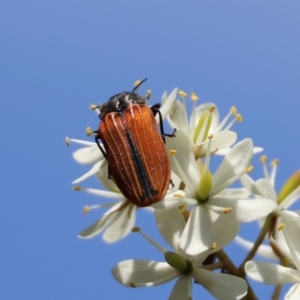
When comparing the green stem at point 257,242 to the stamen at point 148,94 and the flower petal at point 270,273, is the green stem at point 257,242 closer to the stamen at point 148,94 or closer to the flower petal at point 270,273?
the flower petal at point 270,273

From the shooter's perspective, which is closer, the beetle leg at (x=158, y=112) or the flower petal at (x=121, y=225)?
the beetle leg at (x=158, y=112)

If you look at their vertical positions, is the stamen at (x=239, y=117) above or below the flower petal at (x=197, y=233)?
above

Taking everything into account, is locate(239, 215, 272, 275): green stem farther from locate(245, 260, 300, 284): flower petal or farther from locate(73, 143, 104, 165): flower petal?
locate(73, 143, 104, 165): flower petal

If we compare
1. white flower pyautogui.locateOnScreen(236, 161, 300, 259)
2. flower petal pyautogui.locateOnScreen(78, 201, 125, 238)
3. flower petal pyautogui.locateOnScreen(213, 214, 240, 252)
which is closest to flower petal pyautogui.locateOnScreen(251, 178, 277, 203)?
white flower pyautogui.locateOnScreen(236, 161, 300, 259)

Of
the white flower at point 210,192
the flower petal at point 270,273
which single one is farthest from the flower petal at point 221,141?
the flower petal at point 270,273

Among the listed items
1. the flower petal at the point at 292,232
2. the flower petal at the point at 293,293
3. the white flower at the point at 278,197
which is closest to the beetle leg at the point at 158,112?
the white flower at the point at 278,197

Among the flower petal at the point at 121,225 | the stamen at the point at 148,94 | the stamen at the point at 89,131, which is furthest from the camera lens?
the stamen at the point at 148,94

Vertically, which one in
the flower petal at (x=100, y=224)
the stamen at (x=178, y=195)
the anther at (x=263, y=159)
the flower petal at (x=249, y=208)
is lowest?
the flower petal at (x=249, y=208)

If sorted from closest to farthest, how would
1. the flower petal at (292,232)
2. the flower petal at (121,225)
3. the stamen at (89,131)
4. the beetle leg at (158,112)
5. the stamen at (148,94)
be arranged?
the flower petal at (292,232) < the beetle leg at (158,112) < the flower petal at (121,225) < the stamen at (89,131) < the stamen at (148,94)
